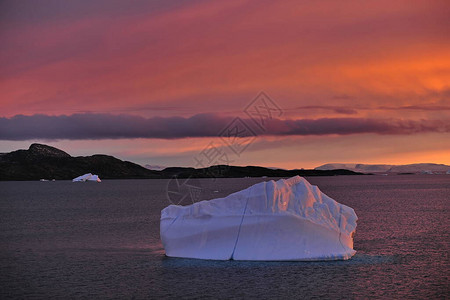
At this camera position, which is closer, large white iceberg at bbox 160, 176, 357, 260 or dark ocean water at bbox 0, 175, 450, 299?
dark ocean water at bbox 0, 175, 450, 299

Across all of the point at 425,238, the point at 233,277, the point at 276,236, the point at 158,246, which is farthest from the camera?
the point at 425,238

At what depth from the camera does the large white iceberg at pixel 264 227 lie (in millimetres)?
25312

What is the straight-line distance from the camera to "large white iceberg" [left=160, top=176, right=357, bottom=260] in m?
25.3

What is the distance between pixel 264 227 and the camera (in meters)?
25.3

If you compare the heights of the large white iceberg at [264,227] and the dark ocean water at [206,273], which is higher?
the large white iceberg at [264,227]

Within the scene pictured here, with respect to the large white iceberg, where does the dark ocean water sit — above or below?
below

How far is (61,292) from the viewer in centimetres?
2142

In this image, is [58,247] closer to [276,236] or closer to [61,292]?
[61,292]

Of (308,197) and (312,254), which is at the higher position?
(308,197)

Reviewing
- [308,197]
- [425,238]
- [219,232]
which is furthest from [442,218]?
[219,232]

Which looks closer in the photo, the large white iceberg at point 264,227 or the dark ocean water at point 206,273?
the dark ocean water at point 206,273

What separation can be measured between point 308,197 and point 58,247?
1627 cm

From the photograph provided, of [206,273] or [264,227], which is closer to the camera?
[206,273]

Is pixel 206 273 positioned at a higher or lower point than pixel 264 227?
lower
